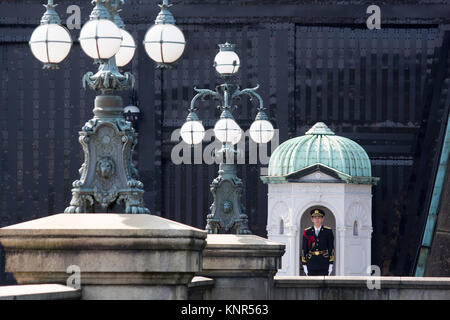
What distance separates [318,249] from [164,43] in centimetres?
953

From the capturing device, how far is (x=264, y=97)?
3130 centimetres

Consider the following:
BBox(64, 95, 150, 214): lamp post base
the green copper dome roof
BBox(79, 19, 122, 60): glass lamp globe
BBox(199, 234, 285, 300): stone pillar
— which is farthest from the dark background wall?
BBox(64, 95, 150, 214): lamp post base

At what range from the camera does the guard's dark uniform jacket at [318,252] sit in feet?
78.5

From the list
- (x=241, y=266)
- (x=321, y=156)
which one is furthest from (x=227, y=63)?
(x=321, y=156)

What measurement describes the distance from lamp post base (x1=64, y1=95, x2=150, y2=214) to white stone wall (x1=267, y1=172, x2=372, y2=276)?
12362 mm

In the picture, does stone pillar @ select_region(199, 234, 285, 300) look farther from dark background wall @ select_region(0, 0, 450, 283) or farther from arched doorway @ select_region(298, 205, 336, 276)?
dark background wall @ select_region(0, 0, 450, 283)

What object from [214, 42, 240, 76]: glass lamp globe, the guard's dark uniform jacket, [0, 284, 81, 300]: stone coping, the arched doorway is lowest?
the guard's dark uniform jacket

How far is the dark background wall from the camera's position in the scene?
31.1m

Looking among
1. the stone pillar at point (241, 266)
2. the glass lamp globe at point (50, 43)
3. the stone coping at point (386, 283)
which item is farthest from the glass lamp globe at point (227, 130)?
the glass lamp globe at point (50, 43)

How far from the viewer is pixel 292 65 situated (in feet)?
102

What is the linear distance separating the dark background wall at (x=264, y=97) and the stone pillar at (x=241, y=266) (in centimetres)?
1465

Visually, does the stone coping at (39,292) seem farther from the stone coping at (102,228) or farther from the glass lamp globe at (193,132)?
the glass lamp globe at (193,132)

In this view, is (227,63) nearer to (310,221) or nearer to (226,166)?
(226,166)
